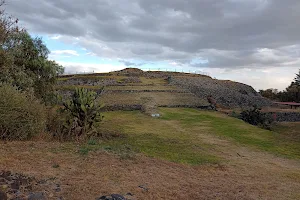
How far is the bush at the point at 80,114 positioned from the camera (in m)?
10.3

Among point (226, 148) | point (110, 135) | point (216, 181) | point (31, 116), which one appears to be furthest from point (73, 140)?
point (226, 148)

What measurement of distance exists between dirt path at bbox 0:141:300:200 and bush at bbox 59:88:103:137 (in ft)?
7.87

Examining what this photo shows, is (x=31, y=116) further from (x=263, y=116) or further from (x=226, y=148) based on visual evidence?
(x=263, y=116)

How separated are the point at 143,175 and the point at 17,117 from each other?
4.18 meters

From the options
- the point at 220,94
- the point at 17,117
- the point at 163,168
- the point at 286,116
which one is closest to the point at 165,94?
the point at 220,94

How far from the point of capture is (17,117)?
7.93 metres

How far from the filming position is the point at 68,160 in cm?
645

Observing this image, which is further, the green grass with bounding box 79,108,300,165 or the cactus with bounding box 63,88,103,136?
the cactus with bounding box 63,88,103,136

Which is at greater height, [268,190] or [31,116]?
[31,116]

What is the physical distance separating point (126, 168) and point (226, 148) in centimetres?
604

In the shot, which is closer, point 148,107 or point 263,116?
point 263,116

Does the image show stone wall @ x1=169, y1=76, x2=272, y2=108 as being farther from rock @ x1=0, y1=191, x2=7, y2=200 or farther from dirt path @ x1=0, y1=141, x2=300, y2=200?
rock @ x1=0, y1=191, x2=7, y2=200

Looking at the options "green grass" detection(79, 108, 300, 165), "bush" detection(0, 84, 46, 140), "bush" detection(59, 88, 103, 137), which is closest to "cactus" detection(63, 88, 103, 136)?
"bush" detection(59, 88, 103, 137)

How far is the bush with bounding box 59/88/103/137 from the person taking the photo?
405 inches
